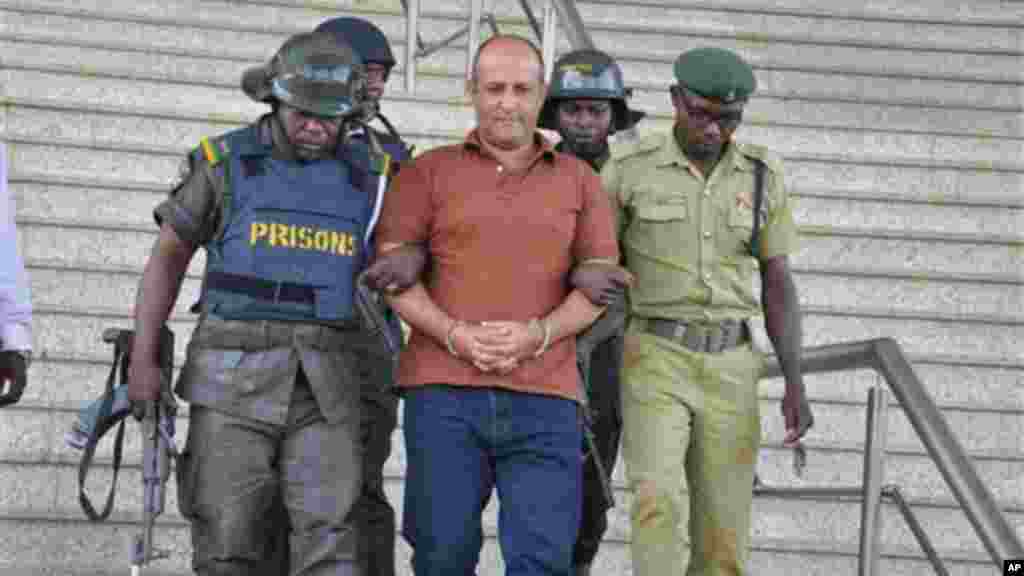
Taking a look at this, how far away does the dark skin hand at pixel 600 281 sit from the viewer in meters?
5.86

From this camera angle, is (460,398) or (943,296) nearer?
(460,398)

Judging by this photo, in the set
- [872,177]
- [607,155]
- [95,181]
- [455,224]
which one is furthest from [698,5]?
[455,224]

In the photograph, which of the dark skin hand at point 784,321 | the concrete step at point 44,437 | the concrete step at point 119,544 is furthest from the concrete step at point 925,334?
the concrete step at point 44,437

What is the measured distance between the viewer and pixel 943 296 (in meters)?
8.98

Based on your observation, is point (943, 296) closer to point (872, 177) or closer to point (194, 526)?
point (872, 177)

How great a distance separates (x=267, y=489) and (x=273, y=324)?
1.33ft

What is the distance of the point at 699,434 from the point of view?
20.8 ft

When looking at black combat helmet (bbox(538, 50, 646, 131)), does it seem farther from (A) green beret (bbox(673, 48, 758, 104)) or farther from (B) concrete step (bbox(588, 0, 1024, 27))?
(B) concrete step (bbox(588, 0, 1024, 27))

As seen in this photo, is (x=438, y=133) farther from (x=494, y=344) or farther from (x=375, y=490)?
(x=494, y=344)

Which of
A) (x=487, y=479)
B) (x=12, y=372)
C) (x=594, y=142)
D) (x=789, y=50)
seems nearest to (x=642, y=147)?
(x=594, y=142)

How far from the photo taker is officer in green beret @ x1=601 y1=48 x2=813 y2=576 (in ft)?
20.6

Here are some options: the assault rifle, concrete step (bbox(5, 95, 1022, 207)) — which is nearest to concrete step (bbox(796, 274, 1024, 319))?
concrete step (bbox(5, 95, 1022, 207))

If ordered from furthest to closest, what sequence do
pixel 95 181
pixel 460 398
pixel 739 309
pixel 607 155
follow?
pixel 95 181
pixel 607 155
pixel 739 309
pixel 460 398

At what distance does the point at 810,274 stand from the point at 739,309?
8.31 ft
